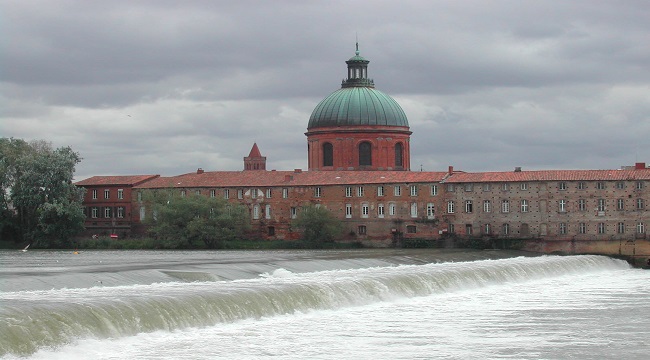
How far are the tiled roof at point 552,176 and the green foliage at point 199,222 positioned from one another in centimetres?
1494

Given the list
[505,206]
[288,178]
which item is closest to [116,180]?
[288,178]

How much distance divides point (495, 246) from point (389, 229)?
8225 millimetres

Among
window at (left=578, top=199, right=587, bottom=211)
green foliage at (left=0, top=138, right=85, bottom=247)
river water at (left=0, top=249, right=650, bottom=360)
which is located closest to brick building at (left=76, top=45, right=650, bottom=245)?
window at (left=578, top=199, right=587, bottom=211)

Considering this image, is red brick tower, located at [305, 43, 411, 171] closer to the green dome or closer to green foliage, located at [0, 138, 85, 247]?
the green dome

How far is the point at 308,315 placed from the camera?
3469cm

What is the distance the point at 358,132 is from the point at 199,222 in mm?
20896

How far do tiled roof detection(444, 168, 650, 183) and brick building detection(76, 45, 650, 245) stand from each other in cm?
7

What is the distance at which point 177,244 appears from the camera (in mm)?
80375

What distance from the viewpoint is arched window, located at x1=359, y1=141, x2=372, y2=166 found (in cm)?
9688

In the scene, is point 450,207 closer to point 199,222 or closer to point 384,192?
point 384,192

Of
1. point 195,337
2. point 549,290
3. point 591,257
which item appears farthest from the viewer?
point 591,257

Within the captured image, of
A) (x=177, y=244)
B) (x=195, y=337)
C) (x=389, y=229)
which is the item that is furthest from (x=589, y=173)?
(x=195, y=337)

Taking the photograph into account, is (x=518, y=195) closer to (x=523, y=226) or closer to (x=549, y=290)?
(x=523, y=226)

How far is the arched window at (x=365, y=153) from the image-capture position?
96.9 meters
